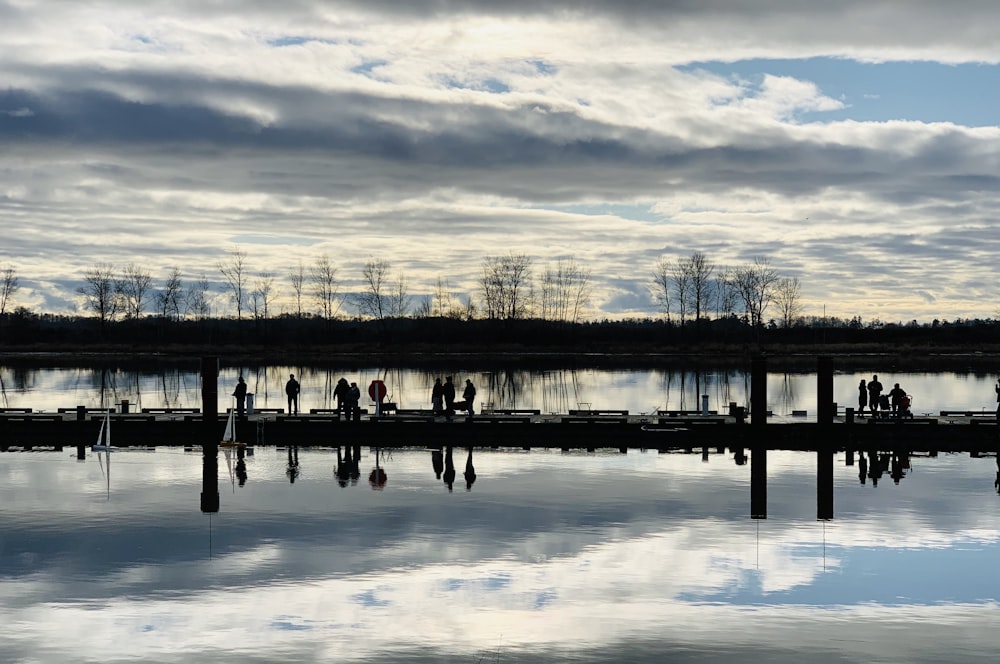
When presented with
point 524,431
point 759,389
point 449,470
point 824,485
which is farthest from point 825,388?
point 449,470

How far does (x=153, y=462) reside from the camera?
46438 mm

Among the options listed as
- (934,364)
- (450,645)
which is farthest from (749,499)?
(934,364)

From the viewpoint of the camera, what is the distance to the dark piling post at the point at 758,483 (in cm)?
3438

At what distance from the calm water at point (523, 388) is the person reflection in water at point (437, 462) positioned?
81.2 ft

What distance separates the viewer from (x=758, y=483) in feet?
131

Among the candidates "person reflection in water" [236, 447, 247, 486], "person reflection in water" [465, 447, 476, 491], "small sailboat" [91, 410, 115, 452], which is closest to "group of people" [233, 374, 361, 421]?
"person reflection in water" [236, 447, 247, 486]

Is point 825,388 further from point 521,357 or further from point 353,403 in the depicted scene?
point 521,357

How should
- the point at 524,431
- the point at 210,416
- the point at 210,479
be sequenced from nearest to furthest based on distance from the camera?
the point at 210,479
the point at 210,416
the point at 524,431

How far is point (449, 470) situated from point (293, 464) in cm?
628

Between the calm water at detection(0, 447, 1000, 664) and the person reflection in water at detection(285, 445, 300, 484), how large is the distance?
1.54 ft

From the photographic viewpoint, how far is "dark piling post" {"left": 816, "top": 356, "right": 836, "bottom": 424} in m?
47.1

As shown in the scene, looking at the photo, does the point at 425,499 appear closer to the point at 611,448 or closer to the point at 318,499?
the point at 318,499

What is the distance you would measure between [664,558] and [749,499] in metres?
9.20

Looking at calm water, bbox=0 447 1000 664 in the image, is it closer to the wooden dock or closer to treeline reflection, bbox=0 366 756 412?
the wooden dock
